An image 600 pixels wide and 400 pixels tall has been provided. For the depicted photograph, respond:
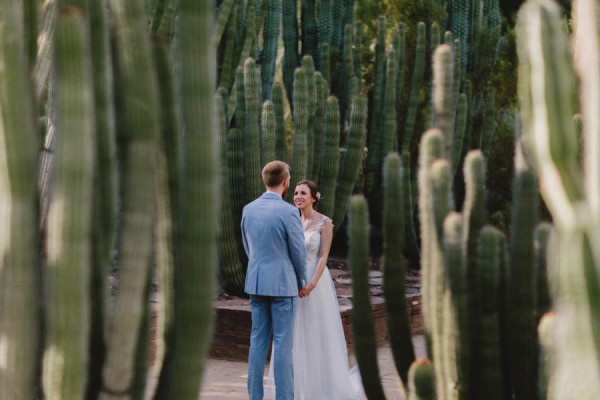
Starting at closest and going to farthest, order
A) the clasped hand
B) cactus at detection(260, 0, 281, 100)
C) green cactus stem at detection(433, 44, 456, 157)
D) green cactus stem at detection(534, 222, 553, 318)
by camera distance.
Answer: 1. green cactus stem at detection(534, 222, 553, 318)
2. green cactus stem at detection(433, 44, 456, 157)
3. the clasped hand
4. cactus at detection(260, 0, 281, 100)

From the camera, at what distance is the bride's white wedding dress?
6789 mm

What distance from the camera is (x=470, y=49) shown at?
12.3m

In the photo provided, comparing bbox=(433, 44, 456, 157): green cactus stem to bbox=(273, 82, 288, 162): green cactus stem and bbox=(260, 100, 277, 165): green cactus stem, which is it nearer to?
bbox=(260, 100, 277, 165): green cactus stem

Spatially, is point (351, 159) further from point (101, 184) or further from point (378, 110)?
point (101, 184)

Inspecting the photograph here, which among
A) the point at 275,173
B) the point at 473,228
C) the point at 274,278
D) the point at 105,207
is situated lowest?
the point at 274,278

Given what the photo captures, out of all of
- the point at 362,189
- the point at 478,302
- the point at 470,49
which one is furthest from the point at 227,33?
the point at 478,302

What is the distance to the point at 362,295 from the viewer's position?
3.90m

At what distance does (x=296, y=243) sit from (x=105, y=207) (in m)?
2.96

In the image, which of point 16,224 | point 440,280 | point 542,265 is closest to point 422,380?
point 440,280

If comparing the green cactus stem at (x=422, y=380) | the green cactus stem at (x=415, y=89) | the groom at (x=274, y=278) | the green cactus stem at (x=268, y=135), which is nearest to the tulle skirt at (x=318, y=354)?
the groom at (x=274, y=278)

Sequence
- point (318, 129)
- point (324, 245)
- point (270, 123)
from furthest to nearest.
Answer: point (318, 129), point (270, 123), point (324, 245)

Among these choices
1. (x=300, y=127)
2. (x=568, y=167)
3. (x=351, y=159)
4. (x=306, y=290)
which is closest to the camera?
(x=568, y=167)

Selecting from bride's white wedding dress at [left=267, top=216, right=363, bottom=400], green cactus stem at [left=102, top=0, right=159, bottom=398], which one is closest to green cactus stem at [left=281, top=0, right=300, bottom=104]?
bride's white wedding dress at [left=267, top=216, right=363, bottom=400]

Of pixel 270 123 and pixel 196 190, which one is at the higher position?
pixel 270 123
